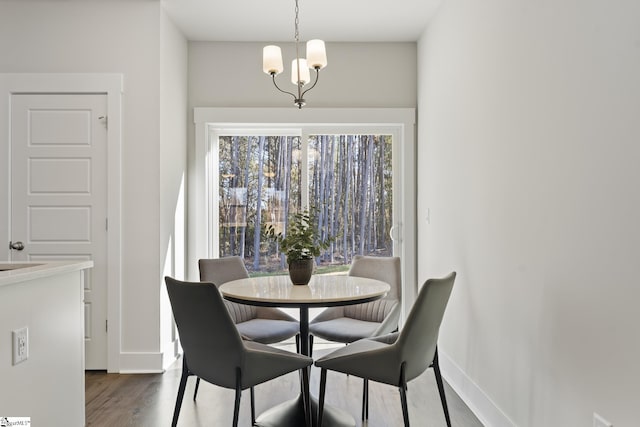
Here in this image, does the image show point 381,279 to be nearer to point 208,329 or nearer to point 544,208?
point 544,208

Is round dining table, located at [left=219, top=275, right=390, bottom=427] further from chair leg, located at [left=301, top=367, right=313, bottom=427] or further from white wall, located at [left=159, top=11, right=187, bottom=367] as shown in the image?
white wall, located at [left=159, top=11, right=187, bottom=367]

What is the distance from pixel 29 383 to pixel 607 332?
2028mm

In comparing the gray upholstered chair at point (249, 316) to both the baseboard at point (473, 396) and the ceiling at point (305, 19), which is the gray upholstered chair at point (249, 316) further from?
the ceiling at point (305, 19)

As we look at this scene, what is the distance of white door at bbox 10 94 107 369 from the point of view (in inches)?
130

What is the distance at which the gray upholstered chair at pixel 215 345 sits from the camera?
1.84m

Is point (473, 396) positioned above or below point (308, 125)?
below

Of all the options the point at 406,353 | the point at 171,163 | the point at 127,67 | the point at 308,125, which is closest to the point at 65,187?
the point at 171,163

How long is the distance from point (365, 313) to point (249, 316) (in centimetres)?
78

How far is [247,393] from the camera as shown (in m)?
2.92

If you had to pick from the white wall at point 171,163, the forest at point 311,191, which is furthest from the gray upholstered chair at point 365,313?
the white wall at point 171,163

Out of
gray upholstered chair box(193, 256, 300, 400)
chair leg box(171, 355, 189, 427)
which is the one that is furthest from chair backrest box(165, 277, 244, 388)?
gray upholstered chair box(193, 256, 300, 400)

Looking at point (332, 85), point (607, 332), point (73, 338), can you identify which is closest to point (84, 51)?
point (332, 85)

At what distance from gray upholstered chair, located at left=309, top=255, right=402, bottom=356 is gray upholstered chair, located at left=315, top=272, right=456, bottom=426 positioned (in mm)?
554

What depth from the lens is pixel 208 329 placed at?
1.86m
